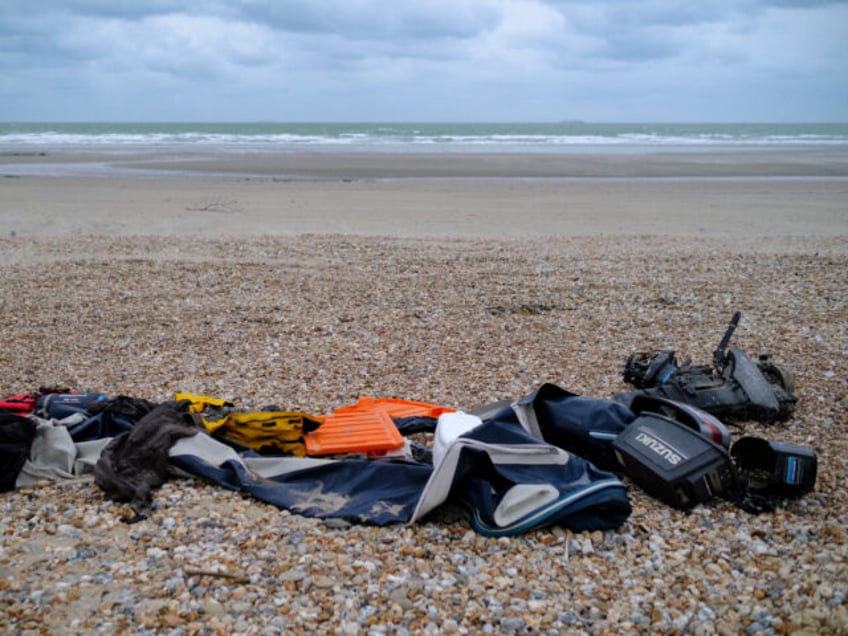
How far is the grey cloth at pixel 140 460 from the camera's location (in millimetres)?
4016

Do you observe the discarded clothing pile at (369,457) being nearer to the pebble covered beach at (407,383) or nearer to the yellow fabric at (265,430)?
the yellow fabric at (265,430)

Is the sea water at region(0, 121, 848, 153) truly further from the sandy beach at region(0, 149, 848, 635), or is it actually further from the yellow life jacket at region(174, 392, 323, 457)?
the yellow life jacket at region(174, 392, 323, 457)

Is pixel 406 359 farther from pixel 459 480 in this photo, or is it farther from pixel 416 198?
pixel 416 198

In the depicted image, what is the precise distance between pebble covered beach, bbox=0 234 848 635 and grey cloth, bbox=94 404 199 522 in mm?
96

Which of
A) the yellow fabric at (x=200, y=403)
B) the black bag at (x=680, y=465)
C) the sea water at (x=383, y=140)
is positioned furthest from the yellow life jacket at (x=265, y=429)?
the sea water at (x=383, y=140)

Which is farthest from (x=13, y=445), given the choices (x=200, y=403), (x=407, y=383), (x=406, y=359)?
(x=406, y=359)

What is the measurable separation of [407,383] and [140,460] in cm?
270

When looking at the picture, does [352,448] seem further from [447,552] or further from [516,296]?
[516,296]

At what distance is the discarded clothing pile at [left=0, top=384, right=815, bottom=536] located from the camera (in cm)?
388

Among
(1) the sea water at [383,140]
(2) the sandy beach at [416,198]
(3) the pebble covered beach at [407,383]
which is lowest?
(3) the pebble covered beach at [407,383]

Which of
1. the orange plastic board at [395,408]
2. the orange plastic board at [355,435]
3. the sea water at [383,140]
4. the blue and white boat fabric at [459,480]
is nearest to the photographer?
the blue and white boat fabric at [459,480]

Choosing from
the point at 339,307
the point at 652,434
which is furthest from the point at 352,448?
the point at 339,307

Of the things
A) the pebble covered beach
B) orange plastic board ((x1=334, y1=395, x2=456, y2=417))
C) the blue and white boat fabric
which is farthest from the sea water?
the blue and white boat fabric

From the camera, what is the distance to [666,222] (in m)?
16.8
